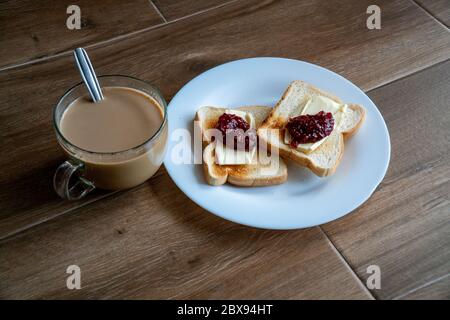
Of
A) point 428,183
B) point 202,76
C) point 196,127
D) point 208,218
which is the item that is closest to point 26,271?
point 208,218

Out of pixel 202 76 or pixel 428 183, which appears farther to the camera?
pixel 202 76

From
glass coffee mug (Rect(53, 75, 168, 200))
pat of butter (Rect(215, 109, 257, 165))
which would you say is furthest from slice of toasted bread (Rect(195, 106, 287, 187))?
glass coffee mug (Rect(53, 75, 168, 200))

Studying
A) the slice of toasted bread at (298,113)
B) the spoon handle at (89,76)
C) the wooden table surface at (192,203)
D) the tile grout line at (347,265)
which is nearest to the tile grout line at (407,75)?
the wooden table surface at (192,203)

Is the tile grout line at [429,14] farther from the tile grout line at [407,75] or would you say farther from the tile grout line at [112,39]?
the tile grout line at [112,39]

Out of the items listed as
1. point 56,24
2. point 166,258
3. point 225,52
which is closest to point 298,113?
point 225,52

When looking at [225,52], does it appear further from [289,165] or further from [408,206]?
[408,206]
